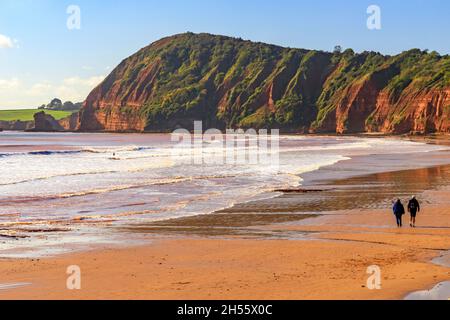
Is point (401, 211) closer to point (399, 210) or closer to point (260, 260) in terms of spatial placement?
point (399, 210)

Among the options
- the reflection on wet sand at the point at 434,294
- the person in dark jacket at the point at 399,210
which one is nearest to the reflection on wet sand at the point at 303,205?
the person in dark jacket at the point at 399,210

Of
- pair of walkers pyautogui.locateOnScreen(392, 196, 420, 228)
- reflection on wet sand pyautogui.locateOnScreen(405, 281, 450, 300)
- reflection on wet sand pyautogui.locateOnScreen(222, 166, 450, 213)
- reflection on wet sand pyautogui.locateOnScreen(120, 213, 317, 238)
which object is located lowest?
reflection on wet sand pyautogui.locateOnScreen(222, 166, 450, 213)

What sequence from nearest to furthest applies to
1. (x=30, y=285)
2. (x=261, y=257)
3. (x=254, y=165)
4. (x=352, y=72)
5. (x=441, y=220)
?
(x=30, y=285)
(x=261, y=257)
(x=441, y=220)
(x=254, y=165)
(x=352, y=72)

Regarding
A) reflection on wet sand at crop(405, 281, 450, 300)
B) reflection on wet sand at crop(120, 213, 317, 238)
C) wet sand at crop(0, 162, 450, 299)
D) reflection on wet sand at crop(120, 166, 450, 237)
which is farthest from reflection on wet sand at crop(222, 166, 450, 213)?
reflection on wet sand at crop(405, 281, 450, 300)

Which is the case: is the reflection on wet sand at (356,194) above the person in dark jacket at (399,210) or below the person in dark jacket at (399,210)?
below

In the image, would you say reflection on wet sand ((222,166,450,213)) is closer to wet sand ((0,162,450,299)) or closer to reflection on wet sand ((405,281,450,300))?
wet sand ((0,162,450,299))

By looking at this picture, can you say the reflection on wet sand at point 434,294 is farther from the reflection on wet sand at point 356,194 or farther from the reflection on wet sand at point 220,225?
the reflection on wet sand at point 356,194
